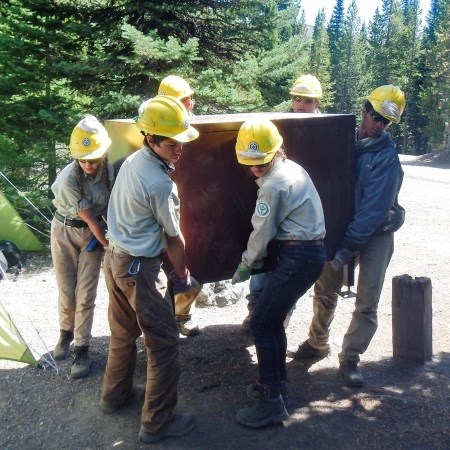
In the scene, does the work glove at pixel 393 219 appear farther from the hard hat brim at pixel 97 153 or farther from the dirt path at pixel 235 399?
the hard hat brim at pixel 97 153

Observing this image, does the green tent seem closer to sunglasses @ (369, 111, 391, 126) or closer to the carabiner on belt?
the carabiner on belt

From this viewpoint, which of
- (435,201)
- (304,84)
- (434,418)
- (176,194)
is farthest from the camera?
(435,201)

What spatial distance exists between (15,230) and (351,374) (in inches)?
228

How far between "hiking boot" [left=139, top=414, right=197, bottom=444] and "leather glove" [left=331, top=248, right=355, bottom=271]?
5.05ft

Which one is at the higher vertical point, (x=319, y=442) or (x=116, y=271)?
(x=116, y=271)

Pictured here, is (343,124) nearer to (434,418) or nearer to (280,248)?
(280,248)

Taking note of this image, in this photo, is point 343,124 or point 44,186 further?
point 44,186

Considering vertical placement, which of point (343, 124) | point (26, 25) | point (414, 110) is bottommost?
point (414, 110)

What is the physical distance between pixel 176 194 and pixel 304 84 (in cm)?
279

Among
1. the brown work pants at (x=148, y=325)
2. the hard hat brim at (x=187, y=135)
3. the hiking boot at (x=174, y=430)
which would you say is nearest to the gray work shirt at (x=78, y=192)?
the brown work pants at (x=148, y=325)

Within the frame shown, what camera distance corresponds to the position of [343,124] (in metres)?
4.26

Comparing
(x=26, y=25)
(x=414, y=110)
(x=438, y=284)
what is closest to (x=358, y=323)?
(x=438, y=284)

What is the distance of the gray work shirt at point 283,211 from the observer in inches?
143

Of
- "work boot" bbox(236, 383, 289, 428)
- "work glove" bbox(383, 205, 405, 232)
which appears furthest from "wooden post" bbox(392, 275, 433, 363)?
"work boot" bbox(236, 383, 289, 428)
